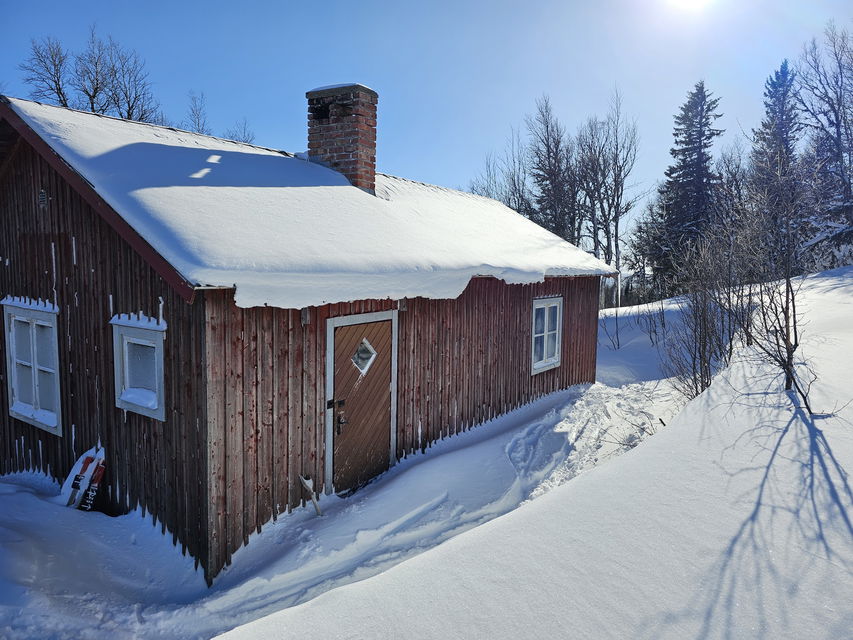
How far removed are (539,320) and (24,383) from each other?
7855mm

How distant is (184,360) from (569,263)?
737cm

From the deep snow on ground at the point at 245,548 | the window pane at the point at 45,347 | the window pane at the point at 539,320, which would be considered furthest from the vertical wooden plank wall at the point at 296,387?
the window pane at the point at 45,347

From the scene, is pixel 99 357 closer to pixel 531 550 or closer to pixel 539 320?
pixel 531 550

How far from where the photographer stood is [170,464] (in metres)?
5.23

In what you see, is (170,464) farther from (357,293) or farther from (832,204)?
(832,204)

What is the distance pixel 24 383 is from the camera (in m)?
6.94

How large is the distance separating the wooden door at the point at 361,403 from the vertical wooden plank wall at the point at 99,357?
1.63m

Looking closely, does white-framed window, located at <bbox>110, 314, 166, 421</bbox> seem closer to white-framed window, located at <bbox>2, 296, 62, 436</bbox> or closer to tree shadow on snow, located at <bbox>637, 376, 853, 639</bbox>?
white-framed window, located at <bbox>2, 296, 62, 436</bbox>

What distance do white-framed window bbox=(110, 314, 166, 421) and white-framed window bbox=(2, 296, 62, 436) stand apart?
1.37m

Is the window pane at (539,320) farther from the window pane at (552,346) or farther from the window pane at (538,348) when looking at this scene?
the window pane at (552,346)

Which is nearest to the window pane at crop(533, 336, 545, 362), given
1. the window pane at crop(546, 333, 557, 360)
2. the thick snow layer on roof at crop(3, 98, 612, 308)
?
the window pane at crop(546, 333, 557, 360)

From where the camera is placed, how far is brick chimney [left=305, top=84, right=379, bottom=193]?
339 inches

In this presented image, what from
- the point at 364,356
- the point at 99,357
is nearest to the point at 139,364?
the point at 99,357

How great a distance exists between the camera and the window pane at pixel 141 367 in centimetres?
542
